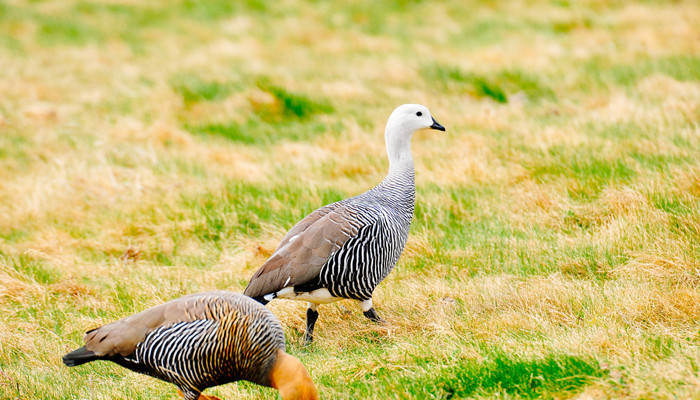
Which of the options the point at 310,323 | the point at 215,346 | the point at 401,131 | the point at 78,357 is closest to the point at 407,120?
the point at 401,131

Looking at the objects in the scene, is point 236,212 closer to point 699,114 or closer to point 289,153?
point 289,153

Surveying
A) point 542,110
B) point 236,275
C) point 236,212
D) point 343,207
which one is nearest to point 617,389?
point 343,207

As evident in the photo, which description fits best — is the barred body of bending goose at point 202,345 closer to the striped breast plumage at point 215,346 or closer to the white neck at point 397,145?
the striped breast plumage at point 215,346

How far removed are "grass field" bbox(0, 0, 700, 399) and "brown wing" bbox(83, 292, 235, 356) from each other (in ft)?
1.82

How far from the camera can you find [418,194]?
7848 millimetres

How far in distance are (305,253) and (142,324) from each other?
1.34 meters

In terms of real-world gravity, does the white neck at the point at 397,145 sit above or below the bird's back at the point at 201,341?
above

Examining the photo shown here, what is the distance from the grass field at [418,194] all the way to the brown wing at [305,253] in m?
0.59

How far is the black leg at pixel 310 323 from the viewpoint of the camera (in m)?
5.55

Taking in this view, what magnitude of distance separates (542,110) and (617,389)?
7.65 meters

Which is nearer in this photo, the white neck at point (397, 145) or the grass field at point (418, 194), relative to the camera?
the grass field at point (418, 194)

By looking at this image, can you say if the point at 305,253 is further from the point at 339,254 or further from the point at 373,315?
the point at 373,315

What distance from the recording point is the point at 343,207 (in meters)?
5.65

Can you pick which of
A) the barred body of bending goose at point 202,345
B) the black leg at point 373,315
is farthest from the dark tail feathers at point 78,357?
the black leg at point 373,315
